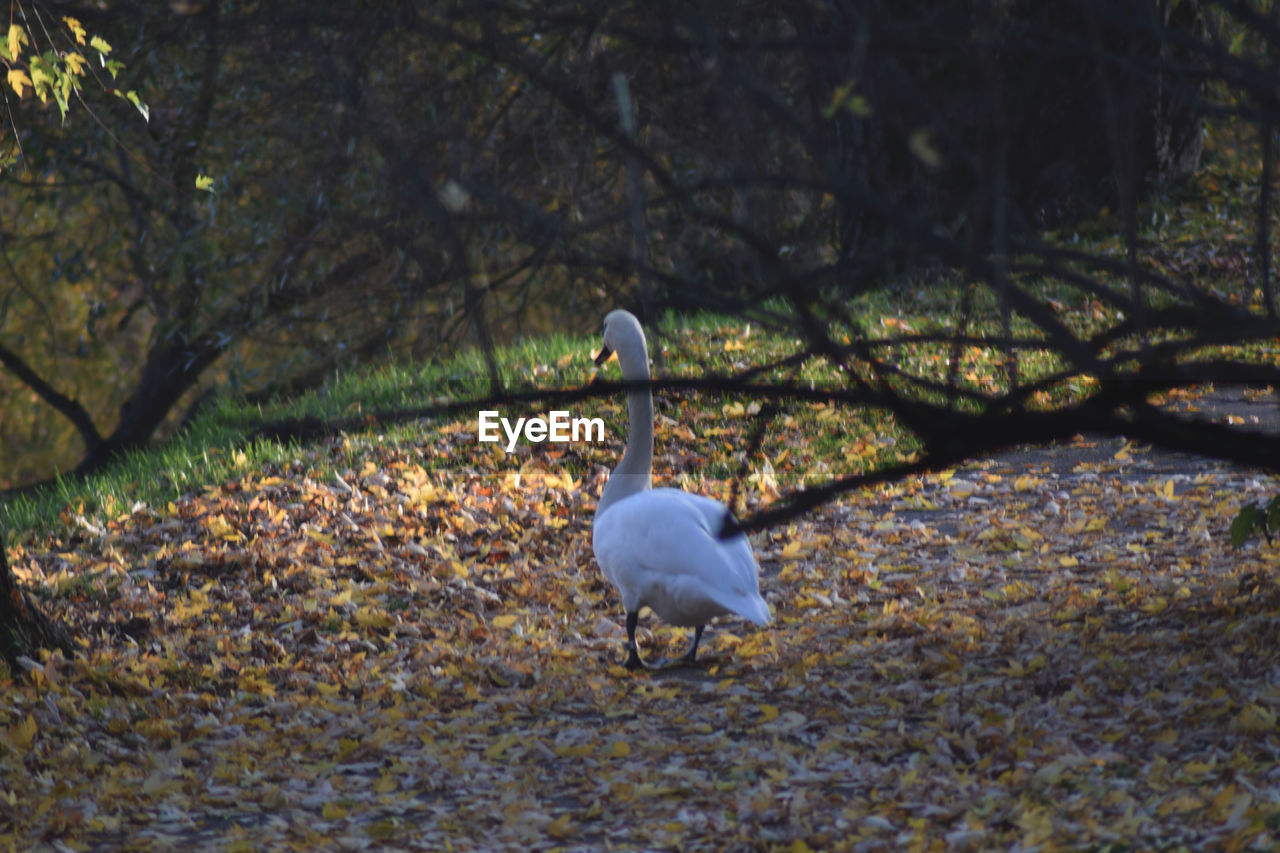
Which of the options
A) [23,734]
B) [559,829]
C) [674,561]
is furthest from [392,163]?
[559,829]

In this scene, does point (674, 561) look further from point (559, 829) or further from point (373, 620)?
point (373, 620)

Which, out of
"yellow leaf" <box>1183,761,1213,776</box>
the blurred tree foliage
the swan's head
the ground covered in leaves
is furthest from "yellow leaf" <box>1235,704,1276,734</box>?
the swan's head

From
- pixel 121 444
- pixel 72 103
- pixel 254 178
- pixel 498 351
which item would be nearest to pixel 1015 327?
pixel 498 351

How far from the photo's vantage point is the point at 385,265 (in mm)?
13047

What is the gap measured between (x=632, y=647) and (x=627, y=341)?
1.62m

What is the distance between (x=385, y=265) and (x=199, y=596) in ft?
22.5

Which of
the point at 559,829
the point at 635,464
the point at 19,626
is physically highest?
the point at 635,464

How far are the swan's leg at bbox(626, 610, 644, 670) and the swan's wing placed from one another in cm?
6

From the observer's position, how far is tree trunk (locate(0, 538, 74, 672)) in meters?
5.22

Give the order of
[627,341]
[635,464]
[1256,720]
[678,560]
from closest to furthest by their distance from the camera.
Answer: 1. [1256,720]
2. [678,560]
3. [635,464]
4. [627,341]

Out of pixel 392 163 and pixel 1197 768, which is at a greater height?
pixel 392 163

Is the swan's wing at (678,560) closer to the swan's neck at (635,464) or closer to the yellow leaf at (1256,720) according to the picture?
the swan's neck at (635,464)

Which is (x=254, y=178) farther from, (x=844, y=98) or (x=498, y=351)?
(x=844, y=98)

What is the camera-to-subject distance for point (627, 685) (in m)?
5.55
